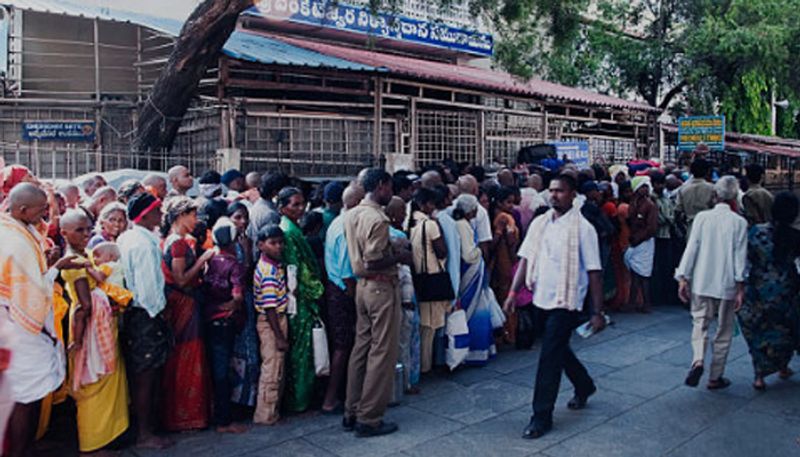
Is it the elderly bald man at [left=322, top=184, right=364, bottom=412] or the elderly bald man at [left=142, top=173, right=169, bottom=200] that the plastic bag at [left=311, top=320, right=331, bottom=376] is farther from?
the elderly bald man at [left=142, top=173, right=169, bottom=200]

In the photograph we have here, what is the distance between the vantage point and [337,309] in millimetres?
5230

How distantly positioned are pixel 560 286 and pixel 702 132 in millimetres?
14241

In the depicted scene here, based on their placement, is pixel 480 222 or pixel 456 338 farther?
pixel 480 222

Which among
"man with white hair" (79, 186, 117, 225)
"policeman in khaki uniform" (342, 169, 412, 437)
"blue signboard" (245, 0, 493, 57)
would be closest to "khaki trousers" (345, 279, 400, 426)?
"policeman in khaki uniform" (342, 169, 412, 437)

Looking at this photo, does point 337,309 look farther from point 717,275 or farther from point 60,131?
point 60,131

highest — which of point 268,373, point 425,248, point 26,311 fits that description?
point 425,248

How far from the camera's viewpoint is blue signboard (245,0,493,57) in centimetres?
1487

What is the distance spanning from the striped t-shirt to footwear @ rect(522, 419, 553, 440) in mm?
1903

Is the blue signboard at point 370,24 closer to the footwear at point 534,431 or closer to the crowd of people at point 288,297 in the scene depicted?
the crowd of people at point 288,297

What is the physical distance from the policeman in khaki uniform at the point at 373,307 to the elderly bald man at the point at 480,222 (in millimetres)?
1830

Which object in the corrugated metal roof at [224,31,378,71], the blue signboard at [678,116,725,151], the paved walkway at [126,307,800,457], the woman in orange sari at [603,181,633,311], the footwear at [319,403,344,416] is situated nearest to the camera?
the paved walkway at [126,307,800,457]

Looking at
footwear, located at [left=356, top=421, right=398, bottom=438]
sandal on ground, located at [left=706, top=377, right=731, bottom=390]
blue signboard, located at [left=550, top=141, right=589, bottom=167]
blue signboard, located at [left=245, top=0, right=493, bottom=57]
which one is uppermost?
blue signboard, located at [left=245, top=0, right=493, bottom=57]

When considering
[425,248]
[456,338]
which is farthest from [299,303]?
[456,338]

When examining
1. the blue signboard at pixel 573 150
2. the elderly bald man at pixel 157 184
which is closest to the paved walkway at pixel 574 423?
the elderly bald man at pixel 157 184
